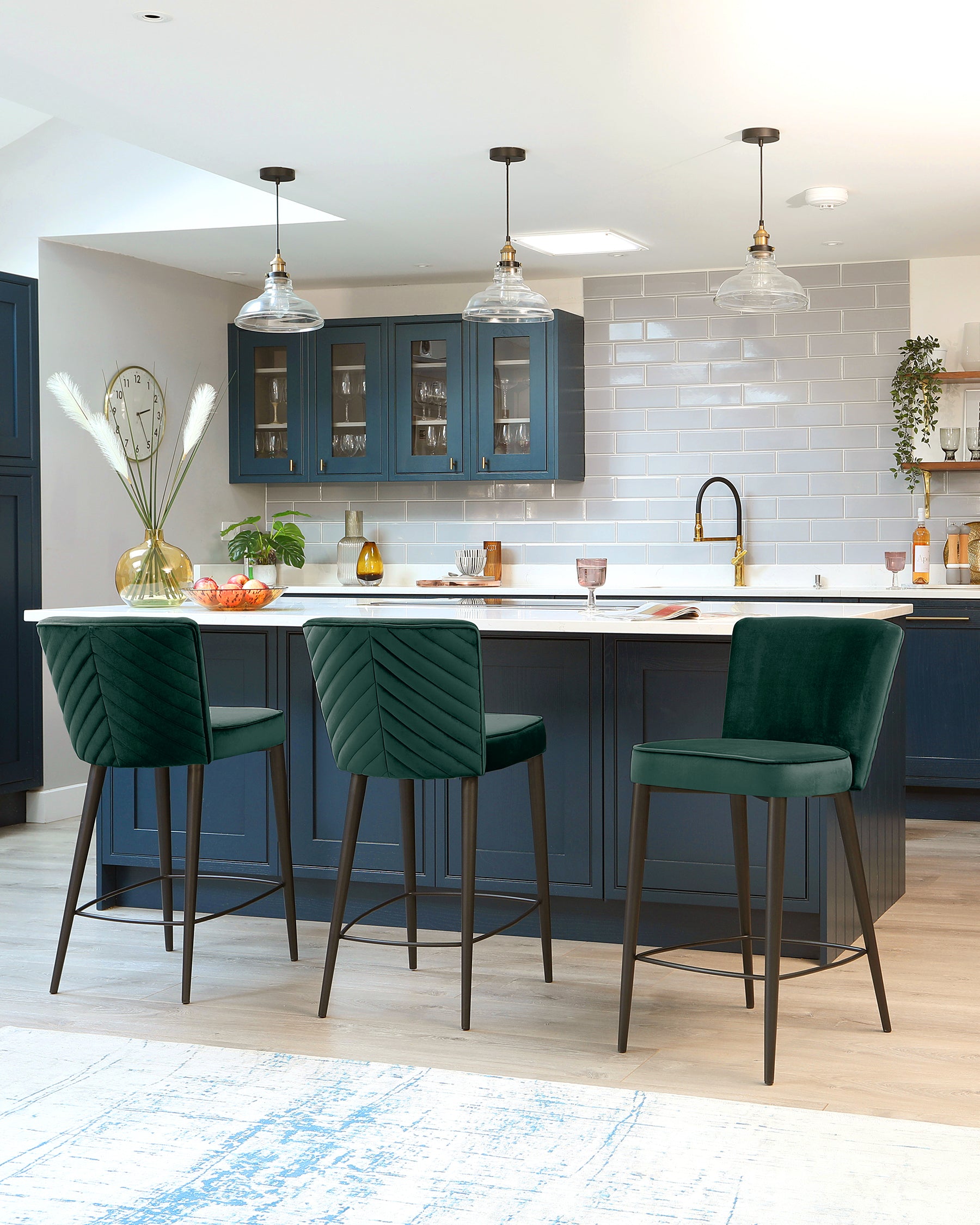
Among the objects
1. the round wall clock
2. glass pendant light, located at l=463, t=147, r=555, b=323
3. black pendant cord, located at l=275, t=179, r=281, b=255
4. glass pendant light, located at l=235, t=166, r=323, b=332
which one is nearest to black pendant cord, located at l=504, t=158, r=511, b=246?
glass pendant light, located at l=463, t=147, r=555, b=323

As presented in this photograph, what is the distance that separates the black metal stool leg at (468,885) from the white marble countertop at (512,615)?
449mm

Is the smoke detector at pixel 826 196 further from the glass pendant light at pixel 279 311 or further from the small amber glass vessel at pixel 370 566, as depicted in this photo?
the small amber glass vessel at pixel 370 566

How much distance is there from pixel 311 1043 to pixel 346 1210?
5.92 ft

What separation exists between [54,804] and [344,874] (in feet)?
9.61

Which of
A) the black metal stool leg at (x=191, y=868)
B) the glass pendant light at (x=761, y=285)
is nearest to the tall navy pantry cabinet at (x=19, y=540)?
the black metal stool leg at (x=191, y=868)

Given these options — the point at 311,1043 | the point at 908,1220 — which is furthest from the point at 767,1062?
the point at 908,1220

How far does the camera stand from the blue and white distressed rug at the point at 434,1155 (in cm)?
131

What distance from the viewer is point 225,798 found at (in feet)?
13.7

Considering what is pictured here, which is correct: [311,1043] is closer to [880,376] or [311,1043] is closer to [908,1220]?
[908,1220]

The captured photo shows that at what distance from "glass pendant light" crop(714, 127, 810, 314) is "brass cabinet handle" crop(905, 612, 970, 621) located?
6.66 ft

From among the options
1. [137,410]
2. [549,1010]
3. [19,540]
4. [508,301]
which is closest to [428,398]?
[137,410]

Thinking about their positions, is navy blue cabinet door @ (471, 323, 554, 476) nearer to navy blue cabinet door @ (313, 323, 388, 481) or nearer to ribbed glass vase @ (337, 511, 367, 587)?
navy blue cabinet door @ (313, 323, 388, 481)

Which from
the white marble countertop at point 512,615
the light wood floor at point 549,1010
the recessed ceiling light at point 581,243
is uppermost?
the recessed ceiling light at point 581,243

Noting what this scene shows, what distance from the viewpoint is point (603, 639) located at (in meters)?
3.85
